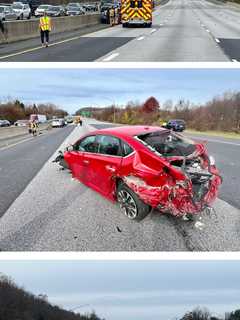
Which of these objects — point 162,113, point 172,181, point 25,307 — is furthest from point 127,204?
point 25,307

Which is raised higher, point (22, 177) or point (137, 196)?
point (137, 196)

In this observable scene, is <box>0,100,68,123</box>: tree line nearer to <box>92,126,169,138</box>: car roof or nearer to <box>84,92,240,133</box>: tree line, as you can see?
<box>84,92,240,133</box>: tree line

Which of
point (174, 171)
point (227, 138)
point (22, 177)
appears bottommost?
point (227, 138)

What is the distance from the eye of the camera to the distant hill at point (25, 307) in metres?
16.8

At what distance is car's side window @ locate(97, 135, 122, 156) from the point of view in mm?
8844

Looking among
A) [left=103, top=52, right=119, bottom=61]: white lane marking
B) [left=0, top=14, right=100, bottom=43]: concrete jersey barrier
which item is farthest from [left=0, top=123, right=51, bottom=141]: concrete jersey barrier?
[left=103, top=52, right=119, bottom=61]: white lane marking

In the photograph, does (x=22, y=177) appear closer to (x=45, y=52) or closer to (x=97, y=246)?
(x=97, y=246)

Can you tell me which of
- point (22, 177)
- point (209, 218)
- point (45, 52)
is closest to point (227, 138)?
point (45, 52)

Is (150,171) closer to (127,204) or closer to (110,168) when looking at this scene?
(127,204)

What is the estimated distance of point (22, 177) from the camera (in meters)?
12.9

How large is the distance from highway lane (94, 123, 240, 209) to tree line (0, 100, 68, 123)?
3.14 m

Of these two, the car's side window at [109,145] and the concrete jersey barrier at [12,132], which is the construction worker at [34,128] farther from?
the car's side window at [109,145]

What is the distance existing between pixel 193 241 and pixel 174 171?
133cm

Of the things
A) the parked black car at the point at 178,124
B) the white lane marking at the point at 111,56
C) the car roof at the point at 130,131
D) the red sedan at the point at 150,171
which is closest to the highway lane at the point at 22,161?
the red sedan at the point at 150,171
